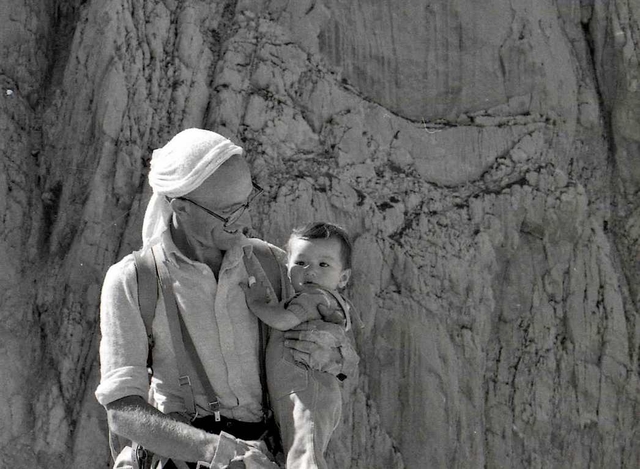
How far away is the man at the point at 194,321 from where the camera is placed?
3.45 m

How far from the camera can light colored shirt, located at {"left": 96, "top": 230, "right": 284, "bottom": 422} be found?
350 centimetres

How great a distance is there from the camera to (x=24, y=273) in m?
6.55

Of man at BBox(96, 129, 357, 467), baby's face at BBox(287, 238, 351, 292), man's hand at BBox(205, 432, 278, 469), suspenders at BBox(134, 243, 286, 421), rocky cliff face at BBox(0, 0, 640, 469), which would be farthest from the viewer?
rocky cliff face at BBox(0, 0, 640, 469)

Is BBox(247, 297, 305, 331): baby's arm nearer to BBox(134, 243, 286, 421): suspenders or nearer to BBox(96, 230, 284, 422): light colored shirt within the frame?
BBox(96, 230, 284, 422): light colored shirt

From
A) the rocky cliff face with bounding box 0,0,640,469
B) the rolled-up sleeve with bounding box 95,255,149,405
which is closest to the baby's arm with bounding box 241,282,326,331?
the rolled-up sleeve with bounding box 95,255,149,405

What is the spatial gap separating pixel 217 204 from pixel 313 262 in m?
0.54

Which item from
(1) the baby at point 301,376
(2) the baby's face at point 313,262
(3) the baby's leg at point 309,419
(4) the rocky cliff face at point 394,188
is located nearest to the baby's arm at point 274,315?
(1) the baby at point 301,376

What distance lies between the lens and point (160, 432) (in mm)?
3393

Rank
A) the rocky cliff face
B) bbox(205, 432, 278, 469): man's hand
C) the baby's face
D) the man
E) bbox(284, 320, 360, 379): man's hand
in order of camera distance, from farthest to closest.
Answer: the rocky cliff face < the baby's face < bbox(284, 320, 360, 379): man's hand < the man < bbox(205, 432, 278, 469): man's hand

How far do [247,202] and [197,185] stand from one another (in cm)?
21

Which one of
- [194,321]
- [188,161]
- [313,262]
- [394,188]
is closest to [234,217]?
[188,161]

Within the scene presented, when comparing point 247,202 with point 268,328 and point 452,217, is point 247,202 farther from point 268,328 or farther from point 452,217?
point 452,217

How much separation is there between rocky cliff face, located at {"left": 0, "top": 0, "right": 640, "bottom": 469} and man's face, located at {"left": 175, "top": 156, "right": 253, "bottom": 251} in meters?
2.82

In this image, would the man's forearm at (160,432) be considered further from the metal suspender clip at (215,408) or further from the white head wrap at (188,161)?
the white head wrap at (188,161)
